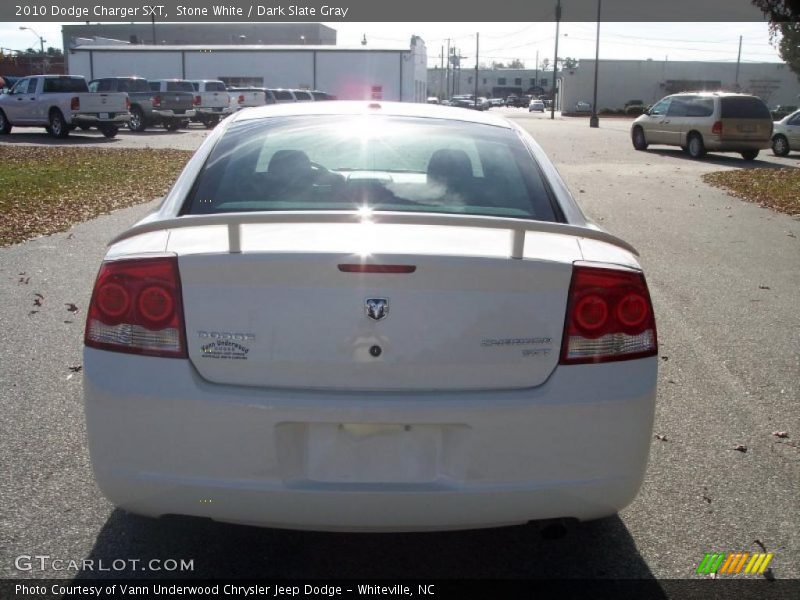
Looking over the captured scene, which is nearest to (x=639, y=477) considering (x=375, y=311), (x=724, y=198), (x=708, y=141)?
(x=375, y=311)

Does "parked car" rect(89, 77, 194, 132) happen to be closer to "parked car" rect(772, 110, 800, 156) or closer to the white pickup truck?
the white pickup truck

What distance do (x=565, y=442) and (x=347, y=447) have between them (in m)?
0.70

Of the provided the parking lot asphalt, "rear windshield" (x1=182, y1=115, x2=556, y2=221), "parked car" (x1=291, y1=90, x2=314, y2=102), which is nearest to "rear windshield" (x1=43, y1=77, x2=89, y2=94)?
"parked car" (x1=291, y1=90, x2=314, y2=102)

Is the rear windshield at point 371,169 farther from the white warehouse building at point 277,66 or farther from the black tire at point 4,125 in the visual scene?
the white warehouse building at point 277,66

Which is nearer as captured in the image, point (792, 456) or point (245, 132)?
point (245, 132)

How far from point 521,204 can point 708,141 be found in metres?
23.4

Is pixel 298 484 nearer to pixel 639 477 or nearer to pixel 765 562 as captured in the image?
pixel 639 477

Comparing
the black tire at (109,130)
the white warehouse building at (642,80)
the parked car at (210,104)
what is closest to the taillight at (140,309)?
the black tire at (109,130)

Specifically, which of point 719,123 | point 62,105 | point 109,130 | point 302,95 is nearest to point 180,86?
point 302,95

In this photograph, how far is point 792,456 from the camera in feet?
14.7

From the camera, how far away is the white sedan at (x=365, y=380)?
2.81 meters

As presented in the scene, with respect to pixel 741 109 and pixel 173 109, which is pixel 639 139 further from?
pixel 173 109

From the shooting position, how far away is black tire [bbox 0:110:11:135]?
3061 centimetres

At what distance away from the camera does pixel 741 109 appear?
2461cm
